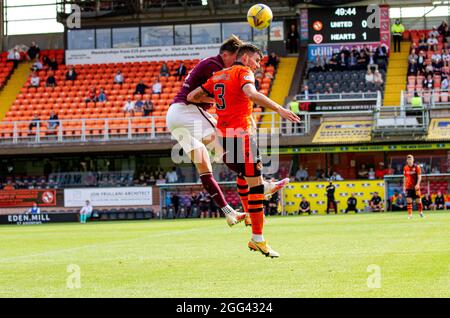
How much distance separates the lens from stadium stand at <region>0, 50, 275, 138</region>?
45.2 m

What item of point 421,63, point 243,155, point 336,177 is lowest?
point 336,177

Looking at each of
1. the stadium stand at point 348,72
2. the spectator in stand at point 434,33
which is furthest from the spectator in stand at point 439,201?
the spectator in stand at point 434,33

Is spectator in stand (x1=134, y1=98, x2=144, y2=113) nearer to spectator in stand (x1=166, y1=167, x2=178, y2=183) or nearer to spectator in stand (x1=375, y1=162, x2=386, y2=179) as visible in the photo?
spectator in stand (x1=166, y1=167, x2=178, y2=183)

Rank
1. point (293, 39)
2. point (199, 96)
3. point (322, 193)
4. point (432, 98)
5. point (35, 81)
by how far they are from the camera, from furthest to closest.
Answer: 1. point (35, 81)
2. point (293, 39)
3. point (432, 98)
4. point (322, 193)
5. point (199, 96)

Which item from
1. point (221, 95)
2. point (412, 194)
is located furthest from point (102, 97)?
point (221, 95)

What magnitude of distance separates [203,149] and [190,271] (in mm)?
2512

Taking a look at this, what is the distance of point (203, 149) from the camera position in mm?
12922

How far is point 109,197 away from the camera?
42.0 m

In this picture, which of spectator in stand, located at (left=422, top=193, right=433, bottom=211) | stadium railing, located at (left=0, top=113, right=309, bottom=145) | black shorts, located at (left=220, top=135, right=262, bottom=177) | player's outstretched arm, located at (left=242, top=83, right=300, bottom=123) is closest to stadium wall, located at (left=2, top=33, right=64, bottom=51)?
stadium railing, located at (left=0, top=113, right=309, bottom=145)

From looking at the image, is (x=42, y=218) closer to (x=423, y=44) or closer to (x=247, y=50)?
(x=423, y=44)

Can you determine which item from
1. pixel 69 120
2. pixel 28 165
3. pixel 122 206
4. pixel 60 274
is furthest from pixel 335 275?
pixel 28 165

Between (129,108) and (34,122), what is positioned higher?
(129,108)

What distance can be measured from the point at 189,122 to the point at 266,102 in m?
2.65

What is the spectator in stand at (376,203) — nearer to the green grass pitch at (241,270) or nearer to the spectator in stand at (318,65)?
the spectator in stand at (318,65)
